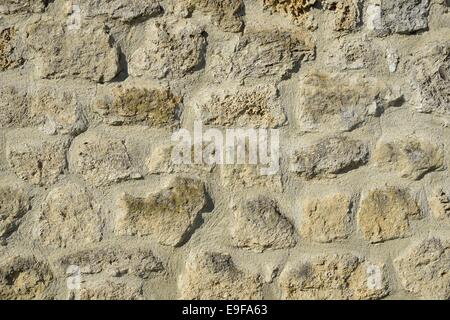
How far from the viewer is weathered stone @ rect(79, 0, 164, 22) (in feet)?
7.35

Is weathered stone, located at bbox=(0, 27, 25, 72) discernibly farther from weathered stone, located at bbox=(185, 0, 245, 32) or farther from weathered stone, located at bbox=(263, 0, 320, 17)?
weathered stone, located at bbox=(263, 0, 320, 17)

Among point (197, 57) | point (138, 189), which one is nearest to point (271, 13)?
point (197, 57)

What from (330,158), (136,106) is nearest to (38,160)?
(136,106)

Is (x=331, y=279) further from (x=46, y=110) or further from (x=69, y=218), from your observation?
(x=46, y=110)

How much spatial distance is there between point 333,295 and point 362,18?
34.1 inches

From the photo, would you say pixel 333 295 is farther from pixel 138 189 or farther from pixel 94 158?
pixel 94 158

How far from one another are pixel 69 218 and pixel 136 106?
399mm

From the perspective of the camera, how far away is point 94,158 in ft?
7.36

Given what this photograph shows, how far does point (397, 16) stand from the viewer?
7.51ft

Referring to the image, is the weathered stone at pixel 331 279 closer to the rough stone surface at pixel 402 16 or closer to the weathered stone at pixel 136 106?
the weathered stone at pixel 136 106

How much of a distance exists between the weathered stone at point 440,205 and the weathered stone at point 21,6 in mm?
1340

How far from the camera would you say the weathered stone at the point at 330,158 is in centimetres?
227

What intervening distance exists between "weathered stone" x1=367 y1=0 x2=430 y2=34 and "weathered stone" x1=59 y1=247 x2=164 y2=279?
3.27 feet

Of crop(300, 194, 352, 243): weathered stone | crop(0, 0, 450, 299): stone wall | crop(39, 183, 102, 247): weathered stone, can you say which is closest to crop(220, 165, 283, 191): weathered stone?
crop(0, 0, 450, 299): stone wall
